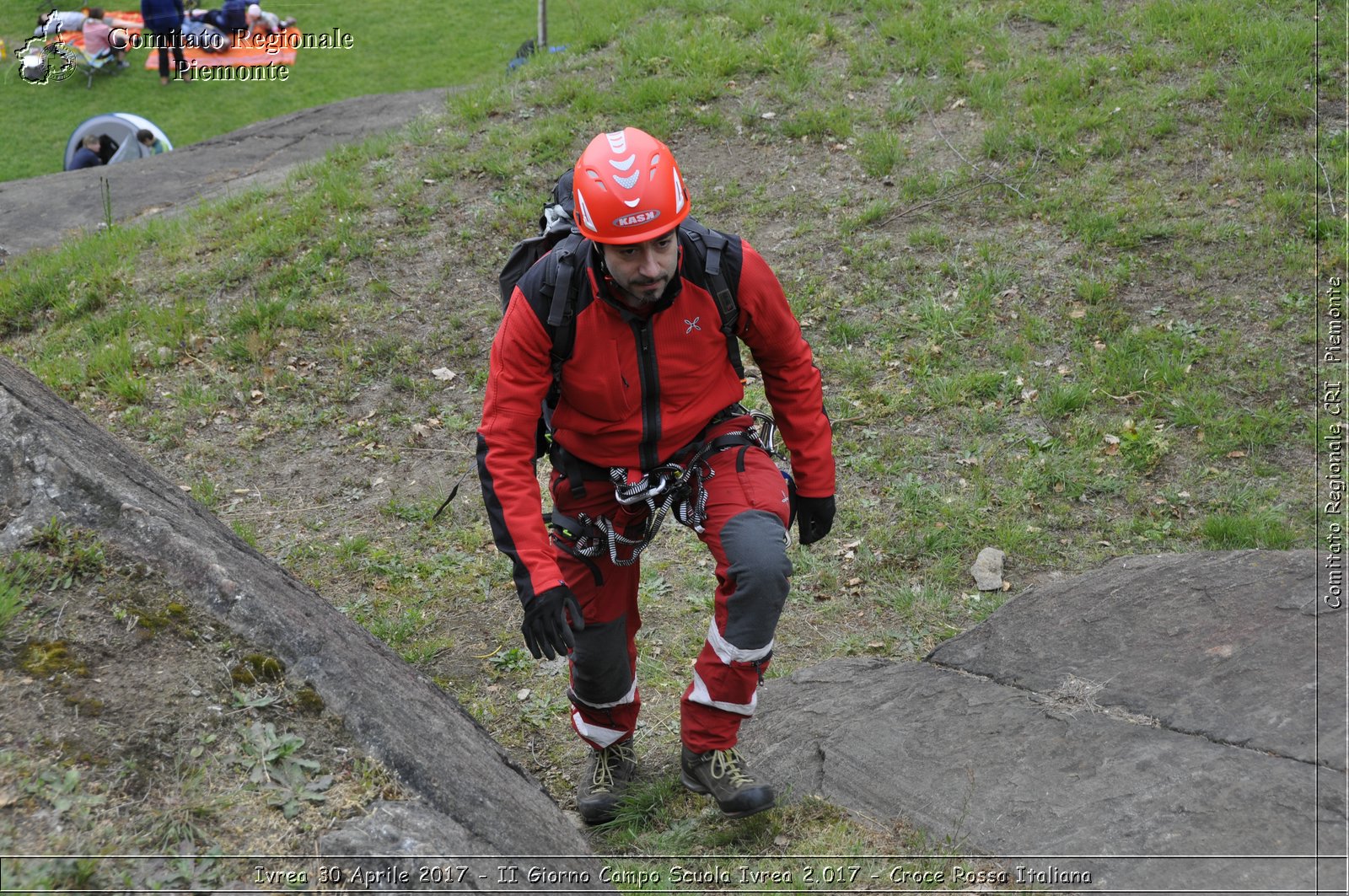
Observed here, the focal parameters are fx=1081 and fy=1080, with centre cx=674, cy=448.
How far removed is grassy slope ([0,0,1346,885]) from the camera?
634cm

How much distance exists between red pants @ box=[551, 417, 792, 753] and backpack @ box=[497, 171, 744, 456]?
408 millimetres

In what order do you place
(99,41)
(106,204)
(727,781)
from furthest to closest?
1. (99,41)
2. (106,204)
3. (727,781)

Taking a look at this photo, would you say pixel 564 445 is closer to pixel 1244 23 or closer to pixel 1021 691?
pixel 1021 691

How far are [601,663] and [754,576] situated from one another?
988mm

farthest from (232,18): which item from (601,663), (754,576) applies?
(754,576)

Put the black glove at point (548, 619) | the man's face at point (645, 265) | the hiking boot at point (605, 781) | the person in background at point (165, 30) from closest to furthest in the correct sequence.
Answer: the black glove at point (548, 619) < the man's face at point (645, 265) < the hiking boot at point (605, 781) < the person in background at point (165, 30)

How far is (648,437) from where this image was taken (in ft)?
13.6

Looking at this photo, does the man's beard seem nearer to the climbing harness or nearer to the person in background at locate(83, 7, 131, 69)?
the climbing harness

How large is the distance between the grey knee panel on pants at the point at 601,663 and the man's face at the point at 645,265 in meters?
1.39

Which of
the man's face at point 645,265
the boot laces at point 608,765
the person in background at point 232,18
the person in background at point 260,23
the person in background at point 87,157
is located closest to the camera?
the man's face at point 645,265

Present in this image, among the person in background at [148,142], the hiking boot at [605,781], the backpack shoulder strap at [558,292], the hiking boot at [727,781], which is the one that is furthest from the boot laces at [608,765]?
the person in background at [148,142]

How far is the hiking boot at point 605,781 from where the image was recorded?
4562mm

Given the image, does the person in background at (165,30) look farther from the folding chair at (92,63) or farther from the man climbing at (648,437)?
the man climbing at (648,437)

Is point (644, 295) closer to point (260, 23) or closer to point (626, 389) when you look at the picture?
point (626, 389)
